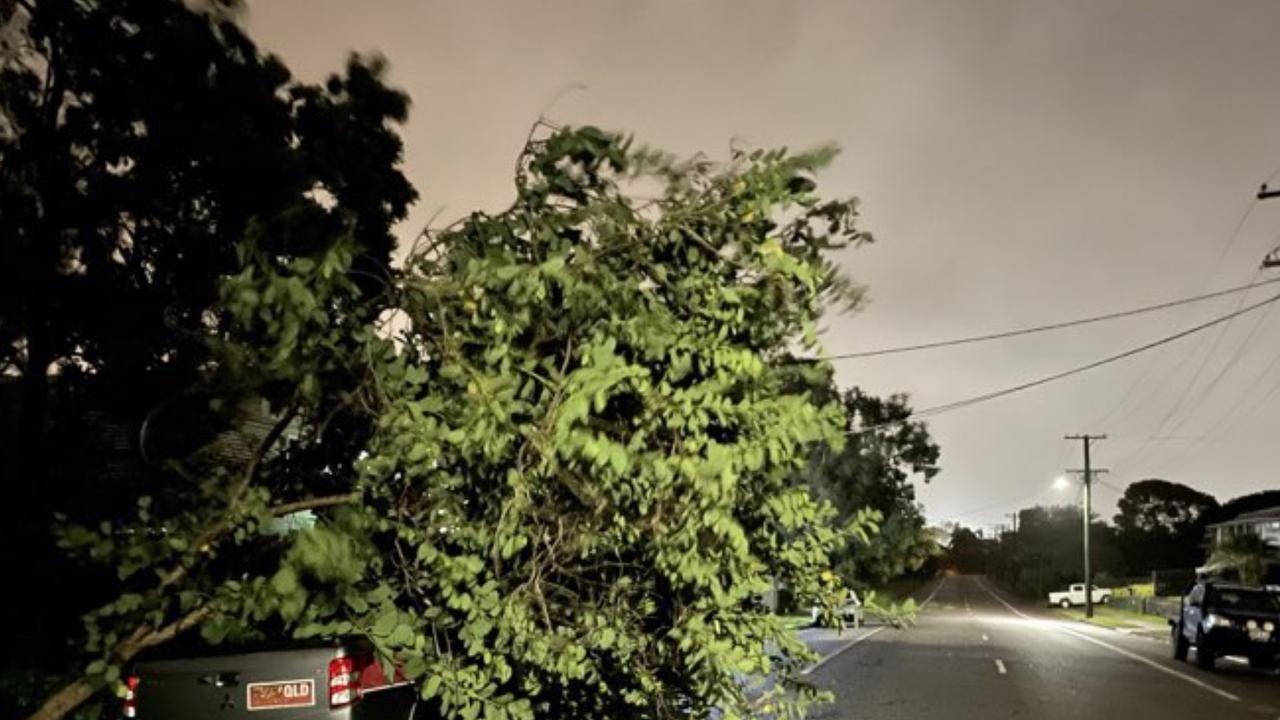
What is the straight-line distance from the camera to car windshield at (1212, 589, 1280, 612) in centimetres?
2055

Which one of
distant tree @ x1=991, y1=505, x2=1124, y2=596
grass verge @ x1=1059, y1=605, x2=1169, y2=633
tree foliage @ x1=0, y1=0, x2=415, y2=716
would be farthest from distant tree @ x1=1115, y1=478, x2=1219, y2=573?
tree foliage @ x1=0, y1=0, x2=415, y2=716

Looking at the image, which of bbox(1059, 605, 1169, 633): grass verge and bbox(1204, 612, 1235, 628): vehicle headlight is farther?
bbox(1059, 605, 1169, 633): grass verge

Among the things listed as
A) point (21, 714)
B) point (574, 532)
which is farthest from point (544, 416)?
point (21, 714)

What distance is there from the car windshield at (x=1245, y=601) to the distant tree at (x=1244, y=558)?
994 inches

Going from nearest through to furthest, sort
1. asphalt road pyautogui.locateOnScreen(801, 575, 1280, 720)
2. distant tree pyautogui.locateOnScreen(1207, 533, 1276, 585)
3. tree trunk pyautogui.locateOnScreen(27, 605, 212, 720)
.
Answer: tree trunk pyautogui.locateOnScreen(27, 605, 212, 720)
asphalt road pyautogui.locateOnScreen(801, 575, 1280, 720)
distant tree pyautogui.locateOnScreen(1207, 533, 1276, 585)

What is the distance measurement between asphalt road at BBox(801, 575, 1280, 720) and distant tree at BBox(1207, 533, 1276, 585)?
828 inches

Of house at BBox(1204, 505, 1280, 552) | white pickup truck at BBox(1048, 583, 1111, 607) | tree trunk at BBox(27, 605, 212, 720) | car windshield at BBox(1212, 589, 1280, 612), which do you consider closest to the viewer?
tree trunk at BBox(27, 605, 212, 720)

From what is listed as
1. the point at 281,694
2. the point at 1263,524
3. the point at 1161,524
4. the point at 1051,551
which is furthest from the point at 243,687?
the point at 1051,551

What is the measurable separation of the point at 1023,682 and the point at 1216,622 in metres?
6.41

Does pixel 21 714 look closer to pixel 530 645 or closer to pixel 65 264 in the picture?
pixel 65 264

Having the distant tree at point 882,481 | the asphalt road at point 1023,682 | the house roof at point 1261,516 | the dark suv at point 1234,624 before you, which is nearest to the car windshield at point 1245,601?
the dark suv at point 1234,624

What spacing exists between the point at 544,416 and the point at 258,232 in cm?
121

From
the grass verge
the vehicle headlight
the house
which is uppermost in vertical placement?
the house

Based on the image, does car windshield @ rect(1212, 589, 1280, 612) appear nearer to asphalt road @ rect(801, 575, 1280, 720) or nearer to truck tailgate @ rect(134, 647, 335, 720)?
asphalt road @ rect(801, 575, 1280, 720)
